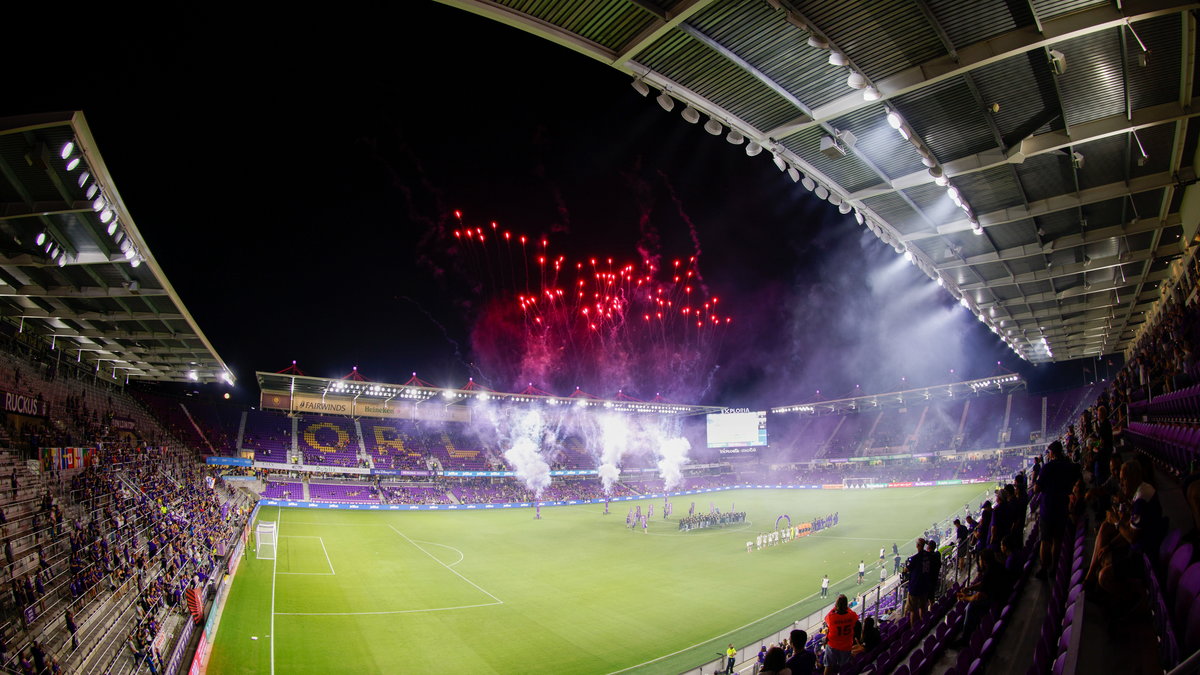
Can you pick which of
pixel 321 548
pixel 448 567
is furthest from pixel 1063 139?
pixel 321 548

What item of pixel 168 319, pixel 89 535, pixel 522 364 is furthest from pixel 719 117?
pixel 522 364

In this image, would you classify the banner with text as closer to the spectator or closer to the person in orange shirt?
the person in orange shirt

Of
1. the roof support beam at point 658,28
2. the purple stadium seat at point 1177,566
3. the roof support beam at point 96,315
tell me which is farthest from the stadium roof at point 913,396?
the roof support beam at point 96,315

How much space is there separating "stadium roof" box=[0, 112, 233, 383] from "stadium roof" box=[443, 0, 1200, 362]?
1052cm

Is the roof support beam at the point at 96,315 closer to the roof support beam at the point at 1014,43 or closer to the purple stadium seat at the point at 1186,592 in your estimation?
the roof support beam at the point at 1014,43

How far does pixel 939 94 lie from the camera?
9.07 metres

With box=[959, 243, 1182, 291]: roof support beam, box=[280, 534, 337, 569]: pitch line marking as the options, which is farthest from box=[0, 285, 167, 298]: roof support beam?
box=[959, 243, 1182, 291]: roof support beam

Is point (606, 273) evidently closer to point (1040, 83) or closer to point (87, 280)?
point (87, 280)

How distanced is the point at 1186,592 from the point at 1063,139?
9.35 metres

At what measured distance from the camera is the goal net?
81.6ft

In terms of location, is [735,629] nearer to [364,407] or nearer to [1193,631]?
[1193,631]

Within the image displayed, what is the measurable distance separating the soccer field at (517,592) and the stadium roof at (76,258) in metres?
11.3

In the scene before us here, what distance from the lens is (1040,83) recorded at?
8727 millimetres

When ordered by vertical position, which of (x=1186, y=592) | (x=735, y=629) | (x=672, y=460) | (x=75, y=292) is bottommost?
(x=672, y=460)
